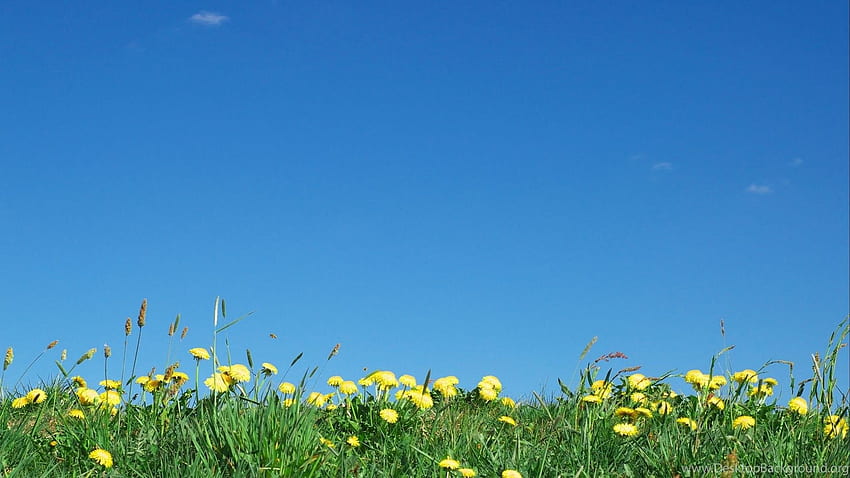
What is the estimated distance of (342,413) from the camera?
19.9 feet

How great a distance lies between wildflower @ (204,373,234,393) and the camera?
5660 millimetres

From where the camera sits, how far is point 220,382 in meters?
5.73

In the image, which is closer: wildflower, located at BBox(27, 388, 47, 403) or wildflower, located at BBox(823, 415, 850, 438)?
wildflower, located at BBox(823, 415, 850, 438)

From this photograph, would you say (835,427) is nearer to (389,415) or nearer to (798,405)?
(798,405)

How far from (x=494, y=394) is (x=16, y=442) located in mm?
3750

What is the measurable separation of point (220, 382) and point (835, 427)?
14.3ft

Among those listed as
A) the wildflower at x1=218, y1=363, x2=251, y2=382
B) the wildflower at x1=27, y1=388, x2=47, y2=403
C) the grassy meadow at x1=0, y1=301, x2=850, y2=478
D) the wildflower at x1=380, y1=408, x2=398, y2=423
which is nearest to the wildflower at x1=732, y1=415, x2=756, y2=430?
the grassy meadow at x1=0, y1=301, x2=850, y2=478

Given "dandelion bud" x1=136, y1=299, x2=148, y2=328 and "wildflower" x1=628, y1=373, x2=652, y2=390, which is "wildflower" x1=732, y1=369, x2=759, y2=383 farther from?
"dandelion bud" x1=136, y1=299, x2=148, y2=328

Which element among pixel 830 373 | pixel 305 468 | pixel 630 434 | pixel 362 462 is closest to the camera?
pixel 305 468

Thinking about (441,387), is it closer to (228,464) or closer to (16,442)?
(228,464)

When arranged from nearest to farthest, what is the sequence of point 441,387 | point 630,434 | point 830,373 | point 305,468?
point 305,468 < point 630,434 < point 830,373 < point 441,387

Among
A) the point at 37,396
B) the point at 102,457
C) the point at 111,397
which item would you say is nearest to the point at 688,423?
the point at 102,457

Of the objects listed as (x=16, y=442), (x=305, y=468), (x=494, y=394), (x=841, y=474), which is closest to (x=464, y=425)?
(x=494, y=394)

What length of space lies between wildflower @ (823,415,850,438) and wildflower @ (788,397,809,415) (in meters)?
0.25
